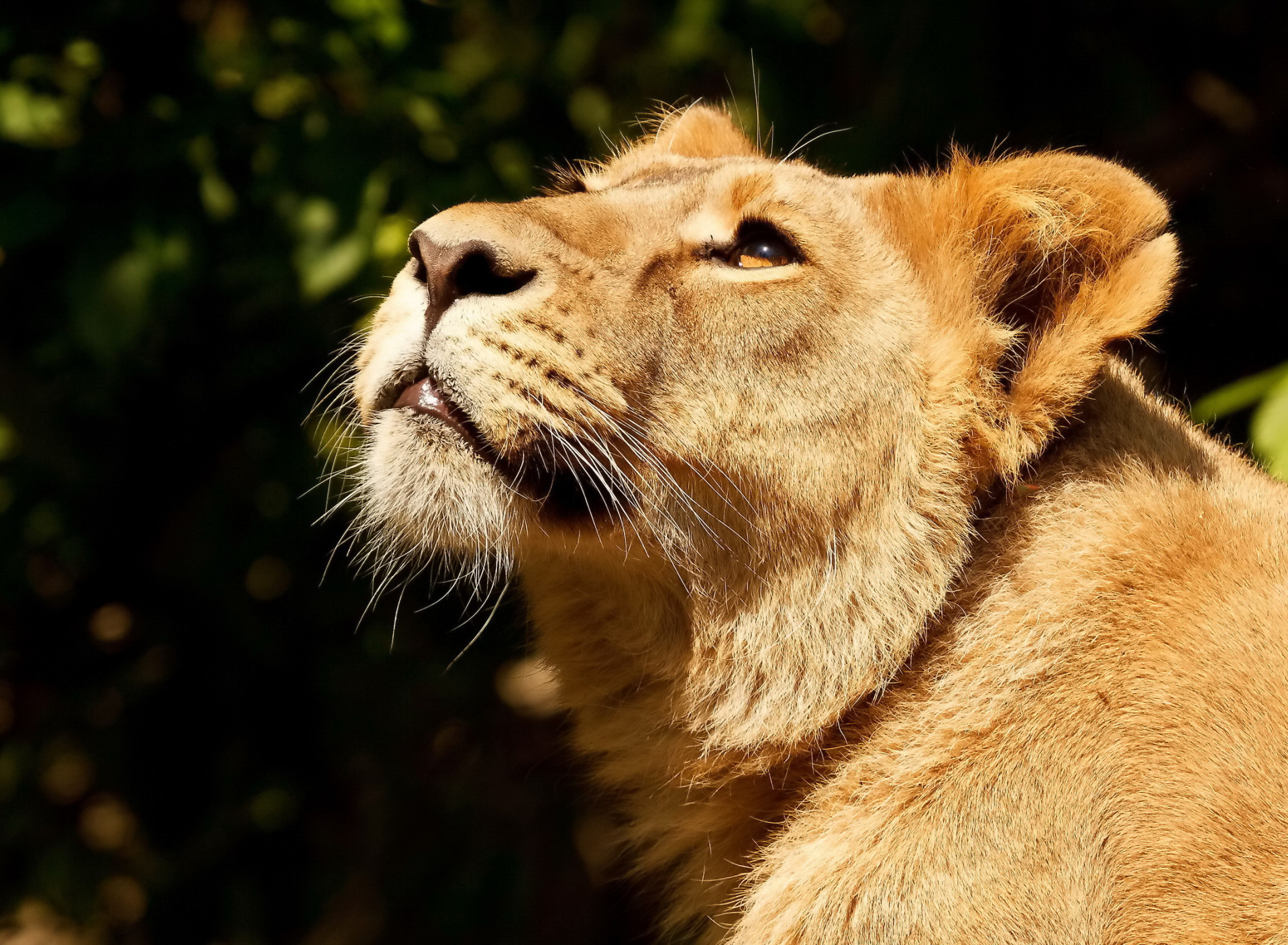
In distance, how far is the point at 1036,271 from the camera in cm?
218

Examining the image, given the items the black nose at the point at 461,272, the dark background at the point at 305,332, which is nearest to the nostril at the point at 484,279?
the black nose at the point at 461,272

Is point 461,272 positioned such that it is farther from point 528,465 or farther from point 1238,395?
point 1238,395

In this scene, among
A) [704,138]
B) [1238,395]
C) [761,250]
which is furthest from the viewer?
[704,138]

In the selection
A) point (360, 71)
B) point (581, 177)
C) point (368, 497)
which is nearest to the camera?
point (368, 497)

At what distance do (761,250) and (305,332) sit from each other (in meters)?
1.74

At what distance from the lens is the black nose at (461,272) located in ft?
6.43

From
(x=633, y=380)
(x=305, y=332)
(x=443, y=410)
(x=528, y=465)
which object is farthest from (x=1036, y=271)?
(x=305, y=332)

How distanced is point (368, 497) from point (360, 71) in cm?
139

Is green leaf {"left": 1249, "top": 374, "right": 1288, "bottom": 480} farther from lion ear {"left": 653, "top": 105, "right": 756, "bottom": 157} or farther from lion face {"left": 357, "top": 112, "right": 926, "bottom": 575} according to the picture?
lion ear {"left": 653, "top": 105, "right": 756, "bottom": 157}

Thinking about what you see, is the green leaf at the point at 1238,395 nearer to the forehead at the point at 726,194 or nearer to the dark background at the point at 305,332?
the dark background at the point at 305,332

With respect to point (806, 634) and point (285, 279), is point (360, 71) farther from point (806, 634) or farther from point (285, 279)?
point (806, 634)

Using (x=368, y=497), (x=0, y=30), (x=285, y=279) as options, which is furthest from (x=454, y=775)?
(x=0, y=30)

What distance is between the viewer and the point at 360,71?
10.3 feet

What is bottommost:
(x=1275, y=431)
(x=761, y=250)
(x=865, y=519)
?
(x=865, y=519)
